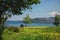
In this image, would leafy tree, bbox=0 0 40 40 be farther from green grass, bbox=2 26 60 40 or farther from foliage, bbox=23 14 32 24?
foliage, bbox=23 14 32 24

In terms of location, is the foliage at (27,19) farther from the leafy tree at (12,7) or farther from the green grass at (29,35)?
the leafy tree at (12,7)

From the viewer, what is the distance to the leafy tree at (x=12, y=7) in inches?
474

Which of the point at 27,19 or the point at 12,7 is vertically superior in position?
the point at 12,7

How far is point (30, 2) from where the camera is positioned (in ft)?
40.3

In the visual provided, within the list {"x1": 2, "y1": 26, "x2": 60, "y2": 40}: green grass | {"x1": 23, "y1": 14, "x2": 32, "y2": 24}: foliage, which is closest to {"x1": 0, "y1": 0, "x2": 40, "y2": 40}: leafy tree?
{"x1": 2, "y1": 26, "x2": 60, "y2": 40}: green grass

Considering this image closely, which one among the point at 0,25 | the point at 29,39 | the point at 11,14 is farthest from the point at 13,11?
the point at 29,39

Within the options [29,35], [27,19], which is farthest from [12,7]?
[27,19]

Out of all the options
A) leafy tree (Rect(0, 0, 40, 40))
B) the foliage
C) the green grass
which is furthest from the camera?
the foliage

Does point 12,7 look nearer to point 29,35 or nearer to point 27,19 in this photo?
point 29,35

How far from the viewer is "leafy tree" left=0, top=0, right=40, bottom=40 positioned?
39.5ft

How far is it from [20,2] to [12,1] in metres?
0.39

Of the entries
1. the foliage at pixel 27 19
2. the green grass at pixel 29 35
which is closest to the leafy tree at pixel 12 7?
the green grass at pixel 29 35

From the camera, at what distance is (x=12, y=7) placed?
12.2m

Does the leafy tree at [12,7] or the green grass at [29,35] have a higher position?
the leafy tree at [12,7]
